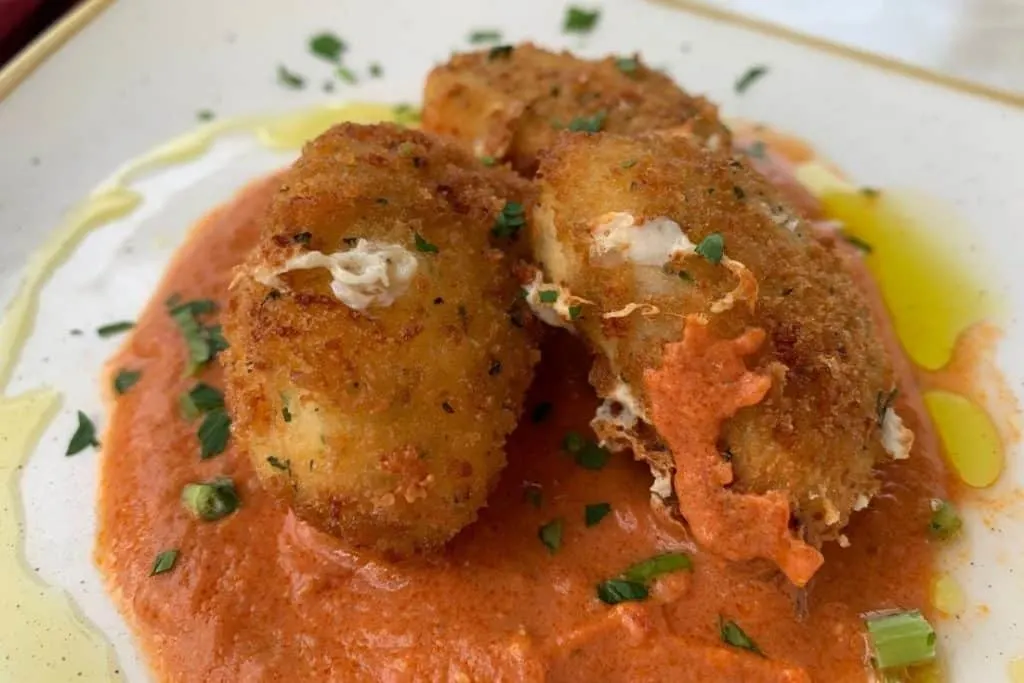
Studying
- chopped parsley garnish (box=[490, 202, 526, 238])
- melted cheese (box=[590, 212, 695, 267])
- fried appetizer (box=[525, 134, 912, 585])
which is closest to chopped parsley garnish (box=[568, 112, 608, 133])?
fried appetizer (box=[525, 134, 912, 585])

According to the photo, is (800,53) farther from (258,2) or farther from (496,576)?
(496,576)

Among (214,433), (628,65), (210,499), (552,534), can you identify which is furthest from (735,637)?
(628,65)

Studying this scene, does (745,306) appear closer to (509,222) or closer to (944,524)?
(509,222)

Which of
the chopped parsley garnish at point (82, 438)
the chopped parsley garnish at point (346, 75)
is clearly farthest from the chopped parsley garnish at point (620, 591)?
the chopped parsley garnish at point (346, 75)

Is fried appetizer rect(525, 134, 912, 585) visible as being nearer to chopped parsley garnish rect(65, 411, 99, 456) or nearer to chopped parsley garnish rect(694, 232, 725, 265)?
chopped parsley garnish rect(694, 232, 725, 265)

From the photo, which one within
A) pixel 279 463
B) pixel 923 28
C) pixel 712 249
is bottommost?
pixel 923 28

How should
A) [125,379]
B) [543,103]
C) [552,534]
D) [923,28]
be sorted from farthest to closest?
[923,28]
[543,103]
[125,379]
[552,534]
